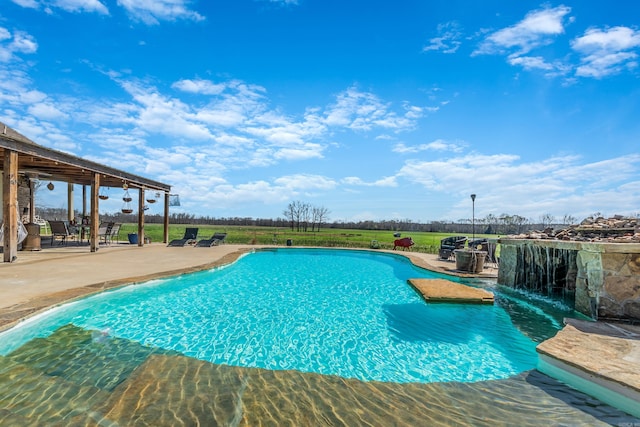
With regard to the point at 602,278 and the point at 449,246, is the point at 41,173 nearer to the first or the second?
the point at 449,246

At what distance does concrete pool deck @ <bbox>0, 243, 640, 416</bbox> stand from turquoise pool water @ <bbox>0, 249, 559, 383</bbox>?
0.29m

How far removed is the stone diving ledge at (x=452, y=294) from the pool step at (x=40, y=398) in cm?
542

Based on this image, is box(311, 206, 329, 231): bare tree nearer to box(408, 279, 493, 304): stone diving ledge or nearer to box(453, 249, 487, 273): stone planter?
box(453, 249, 487, 273): stone planter

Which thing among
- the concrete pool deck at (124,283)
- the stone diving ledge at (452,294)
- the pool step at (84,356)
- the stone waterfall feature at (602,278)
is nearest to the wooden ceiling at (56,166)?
the concrete pool deck at (124,283)

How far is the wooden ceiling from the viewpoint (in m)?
7.50

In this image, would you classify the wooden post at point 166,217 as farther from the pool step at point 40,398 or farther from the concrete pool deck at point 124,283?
the pool step at point 40,398

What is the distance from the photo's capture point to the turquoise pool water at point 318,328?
11.4 ft

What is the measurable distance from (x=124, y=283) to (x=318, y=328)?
12.9 ft

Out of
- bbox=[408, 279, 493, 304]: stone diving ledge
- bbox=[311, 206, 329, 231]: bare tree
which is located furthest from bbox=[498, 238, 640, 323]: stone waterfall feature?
bbox=[311, 206, 329, 231]: bare tree

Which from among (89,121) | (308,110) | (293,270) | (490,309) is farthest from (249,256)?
(490,309)

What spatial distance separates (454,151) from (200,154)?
529 inches

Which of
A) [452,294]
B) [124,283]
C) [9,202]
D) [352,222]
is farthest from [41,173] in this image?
[352,222]

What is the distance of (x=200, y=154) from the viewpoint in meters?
16.8

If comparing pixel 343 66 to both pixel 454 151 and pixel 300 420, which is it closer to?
pixel 454 151
